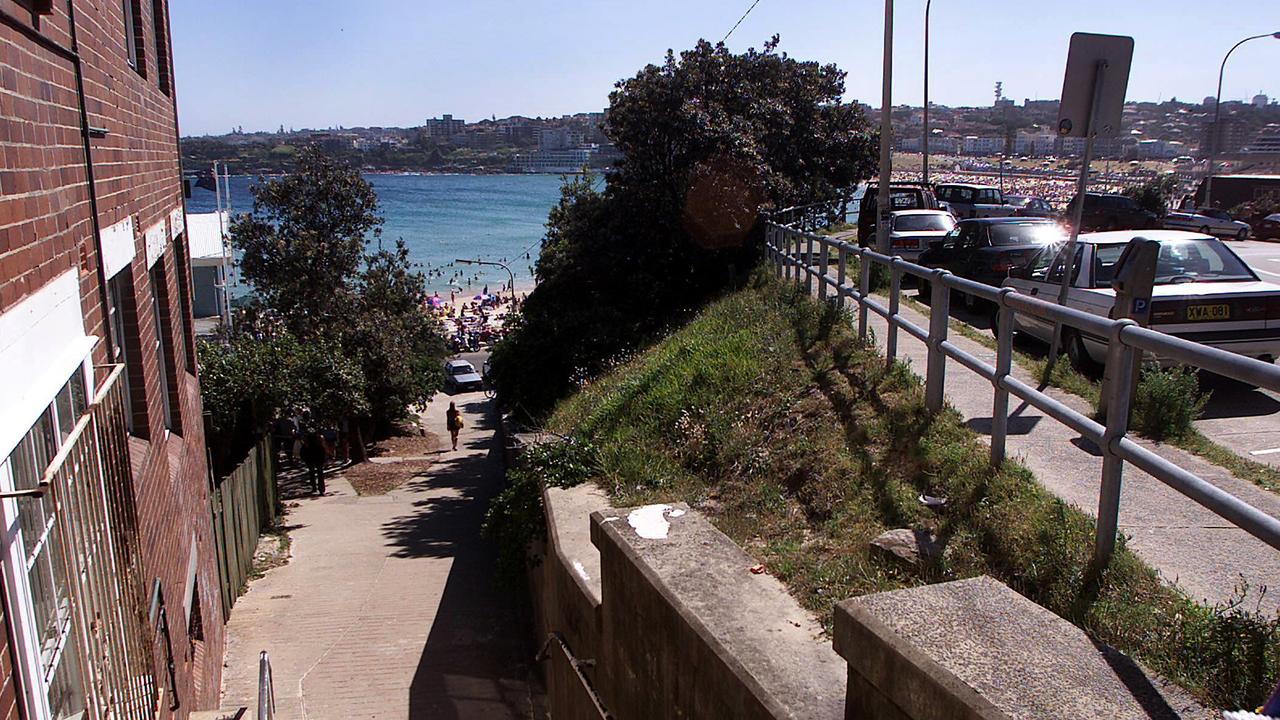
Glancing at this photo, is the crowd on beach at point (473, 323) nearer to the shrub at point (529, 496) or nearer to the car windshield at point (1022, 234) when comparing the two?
the car windshield at point (1022, 234)

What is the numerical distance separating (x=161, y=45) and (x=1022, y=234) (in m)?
12.0

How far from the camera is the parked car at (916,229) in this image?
62.4 ft

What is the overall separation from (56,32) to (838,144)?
2233 cm

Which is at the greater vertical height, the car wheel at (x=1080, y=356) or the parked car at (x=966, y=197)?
the parked car at (x=966, y=197)

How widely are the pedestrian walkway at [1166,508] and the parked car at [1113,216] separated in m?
19.3

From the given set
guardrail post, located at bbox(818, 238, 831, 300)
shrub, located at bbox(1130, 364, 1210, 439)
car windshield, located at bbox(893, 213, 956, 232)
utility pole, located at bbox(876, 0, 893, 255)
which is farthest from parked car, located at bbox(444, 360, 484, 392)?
shrub, located at bbox(1130, 364, 1210, 439)

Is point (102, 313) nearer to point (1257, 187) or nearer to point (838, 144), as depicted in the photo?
point (838, 144)

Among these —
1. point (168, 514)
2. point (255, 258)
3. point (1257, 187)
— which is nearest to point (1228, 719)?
point (168, 514)

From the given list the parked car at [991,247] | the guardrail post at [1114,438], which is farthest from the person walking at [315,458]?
the guardrail post at [1114,438]

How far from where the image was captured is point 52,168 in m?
3.94

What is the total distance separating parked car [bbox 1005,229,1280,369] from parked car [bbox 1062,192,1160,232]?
1429cm

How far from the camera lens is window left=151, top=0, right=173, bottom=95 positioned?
9492 millimetres

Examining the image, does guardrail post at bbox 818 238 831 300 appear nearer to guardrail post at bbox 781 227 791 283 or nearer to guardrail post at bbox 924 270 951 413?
guardrail post at bbox 781 227 791 283

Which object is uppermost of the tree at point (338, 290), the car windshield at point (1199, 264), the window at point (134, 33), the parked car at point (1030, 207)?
the window at point (134, 33)
